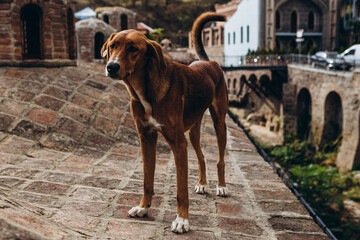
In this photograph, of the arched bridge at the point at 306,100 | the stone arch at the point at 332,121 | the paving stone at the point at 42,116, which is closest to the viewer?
the paving stone at the point at 42,116

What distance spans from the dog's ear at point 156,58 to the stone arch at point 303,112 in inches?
840

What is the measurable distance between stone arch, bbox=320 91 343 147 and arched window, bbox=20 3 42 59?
15.7 meters

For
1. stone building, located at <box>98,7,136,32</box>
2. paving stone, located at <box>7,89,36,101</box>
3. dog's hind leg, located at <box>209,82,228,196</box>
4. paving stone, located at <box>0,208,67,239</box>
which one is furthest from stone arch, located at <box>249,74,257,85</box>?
paving stone, located at <box>0,208,67,239</box>

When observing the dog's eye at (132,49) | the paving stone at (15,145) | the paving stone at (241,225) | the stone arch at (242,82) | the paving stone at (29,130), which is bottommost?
the stone arch at (242,82)

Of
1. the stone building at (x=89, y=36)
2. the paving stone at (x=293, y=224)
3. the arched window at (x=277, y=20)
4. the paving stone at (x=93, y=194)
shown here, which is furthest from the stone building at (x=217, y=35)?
the paving stone at (x=293, y=224)

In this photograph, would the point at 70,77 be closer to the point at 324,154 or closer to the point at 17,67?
the point at 17,67

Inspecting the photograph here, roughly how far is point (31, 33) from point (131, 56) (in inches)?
280

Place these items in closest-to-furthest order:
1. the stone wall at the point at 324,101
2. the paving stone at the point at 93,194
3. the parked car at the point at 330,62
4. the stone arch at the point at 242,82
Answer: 1. the paving stone at the point at 93,194
2. the stone wall at the point at 324,101
3. the parked car at the point at 330,62
4. the stone arch at the point at 242,82

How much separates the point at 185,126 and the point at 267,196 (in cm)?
123

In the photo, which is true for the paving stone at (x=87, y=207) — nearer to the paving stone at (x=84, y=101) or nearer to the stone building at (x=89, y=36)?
the paving stone at (x=84, y=101)

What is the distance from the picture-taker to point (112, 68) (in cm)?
254

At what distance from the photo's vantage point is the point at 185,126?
10.3 feet

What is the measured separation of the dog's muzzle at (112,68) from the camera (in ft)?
8.32

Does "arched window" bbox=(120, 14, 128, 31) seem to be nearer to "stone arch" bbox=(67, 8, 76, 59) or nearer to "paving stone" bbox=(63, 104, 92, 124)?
"stone arch" bbox=(67, 8, 76, 59)
